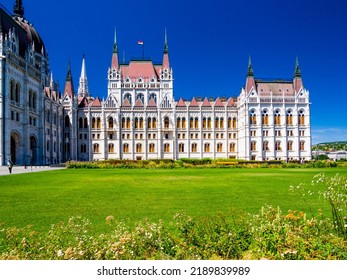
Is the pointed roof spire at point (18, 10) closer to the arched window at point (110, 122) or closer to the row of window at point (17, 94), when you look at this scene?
the row of window at point (17, 94)

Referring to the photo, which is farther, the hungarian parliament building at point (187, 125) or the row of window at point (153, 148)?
the row of window at point (153, 148)

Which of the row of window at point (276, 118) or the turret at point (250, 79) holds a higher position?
the turret at point (250, 79)

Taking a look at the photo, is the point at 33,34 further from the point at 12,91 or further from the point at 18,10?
the point at 12,91

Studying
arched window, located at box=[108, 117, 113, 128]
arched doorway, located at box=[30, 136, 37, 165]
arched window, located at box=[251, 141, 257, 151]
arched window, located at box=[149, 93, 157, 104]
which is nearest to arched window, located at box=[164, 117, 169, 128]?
arched window, located at box=[149, 93, 157, 104]

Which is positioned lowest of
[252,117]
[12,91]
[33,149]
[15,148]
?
[33,149]

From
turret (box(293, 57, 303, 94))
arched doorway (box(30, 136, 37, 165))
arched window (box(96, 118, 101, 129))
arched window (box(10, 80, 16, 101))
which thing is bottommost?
arched doorway (box(30, 136, 37, 165))

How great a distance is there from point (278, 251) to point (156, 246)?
216 centimetres

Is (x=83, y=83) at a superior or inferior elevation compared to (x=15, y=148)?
superior

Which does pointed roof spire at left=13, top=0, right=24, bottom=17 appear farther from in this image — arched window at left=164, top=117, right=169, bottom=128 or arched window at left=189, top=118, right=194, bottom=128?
arched window at left=189, top=118, right=194, bottom=128

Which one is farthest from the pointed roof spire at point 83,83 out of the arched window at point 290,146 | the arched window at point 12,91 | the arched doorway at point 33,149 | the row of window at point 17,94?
the arched window at point 290,146

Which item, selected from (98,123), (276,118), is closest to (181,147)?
(98,123)

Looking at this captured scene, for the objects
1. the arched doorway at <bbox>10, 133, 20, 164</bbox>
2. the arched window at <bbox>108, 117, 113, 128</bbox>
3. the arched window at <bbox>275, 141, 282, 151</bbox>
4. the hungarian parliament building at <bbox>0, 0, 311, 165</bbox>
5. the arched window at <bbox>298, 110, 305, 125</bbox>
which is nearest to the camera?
the arched doorway at <bbox>10, 133, 20, 164</bbox>
